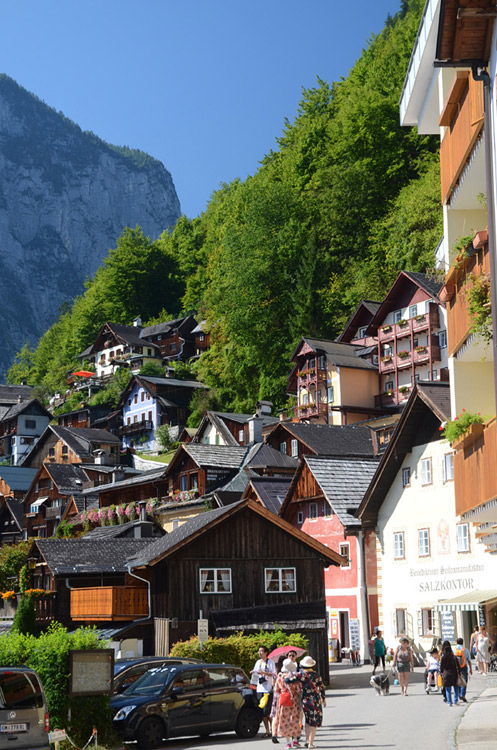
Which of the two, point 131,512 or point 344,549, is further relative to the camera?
point 131,512

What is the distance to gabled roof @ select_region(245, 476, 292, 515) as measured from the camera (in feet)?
172

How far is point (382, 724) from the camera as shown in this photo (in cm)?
2223

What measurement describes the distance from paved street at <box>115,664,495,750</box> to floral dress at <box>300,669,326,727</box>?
562 millimetres

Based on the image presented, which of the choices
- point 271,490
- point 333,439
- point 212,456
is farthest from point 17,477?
point 333,439

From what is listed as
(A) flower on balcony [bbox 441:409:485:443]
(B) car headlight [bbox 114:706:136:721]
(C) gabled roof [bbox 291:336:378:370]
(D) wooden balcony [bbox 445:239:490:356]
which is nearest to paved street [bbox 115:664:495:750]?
(B) car headlight [bbox 114:706:136:721]

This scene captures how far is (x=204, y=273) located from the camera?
144 m

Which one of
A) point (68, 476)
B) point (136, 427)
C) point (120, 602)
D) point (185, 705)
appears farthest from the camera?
point (136, 427)

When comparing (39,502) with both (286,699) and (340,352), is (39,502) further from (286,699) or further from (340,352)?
(286,699)

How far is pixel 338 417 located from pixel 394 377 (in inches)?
199

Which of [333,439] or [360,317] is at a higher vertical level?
[360,317]

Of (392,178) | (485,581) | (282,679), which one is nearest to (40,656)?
(282,679)

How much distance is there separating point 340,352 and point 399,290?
22.4 ft

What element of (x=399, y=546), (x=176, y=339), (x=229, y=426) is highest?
(x=176, y=339)

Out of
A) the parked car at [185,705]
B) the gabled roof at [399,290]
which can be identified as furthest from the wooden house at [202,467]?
the parked car at [185,705]
